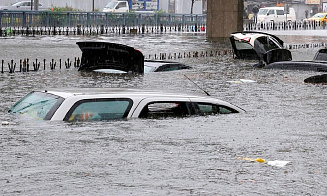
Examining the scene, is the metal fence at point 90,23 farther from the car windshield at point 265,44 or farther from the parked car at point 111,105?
the parked car at point 111,105

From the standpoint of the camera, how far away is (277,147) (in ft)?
37.7

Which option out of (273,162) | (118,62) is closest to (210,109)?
(273,162)

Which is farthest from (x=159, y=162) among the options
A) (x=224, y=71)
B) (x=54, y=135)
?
(x=224, y=71)

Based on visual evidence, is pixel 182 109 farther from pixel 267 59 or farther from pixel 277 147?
pixel 267 59

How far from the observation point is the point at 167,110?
12797mm

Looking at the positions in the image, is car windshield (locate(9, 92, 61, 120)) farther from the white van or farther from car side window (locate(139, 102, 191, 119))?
the white van

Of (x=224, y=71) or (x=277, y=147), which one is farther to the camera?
(x=224, y=71)

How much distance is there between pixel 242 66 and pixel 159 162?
746 inches

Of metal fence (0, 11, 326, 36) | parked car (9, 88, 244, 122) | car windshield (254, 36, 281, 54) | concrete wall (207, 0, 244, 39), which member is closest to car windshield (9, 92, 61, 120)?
parked car (9, 88, 244, 122)

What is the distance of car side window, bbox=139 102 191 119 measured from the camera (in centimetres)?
1255

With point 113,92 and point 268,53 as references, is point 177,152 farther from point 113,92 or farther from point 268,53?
point 268,53

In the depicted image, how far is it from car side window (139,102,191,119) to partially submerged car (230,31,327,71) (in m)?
13.1

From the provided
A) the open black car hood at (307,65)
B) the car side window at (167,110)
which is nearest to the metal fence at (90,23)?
the open black car hood at (307,65)

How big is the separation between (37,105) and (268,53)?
56.6ft
